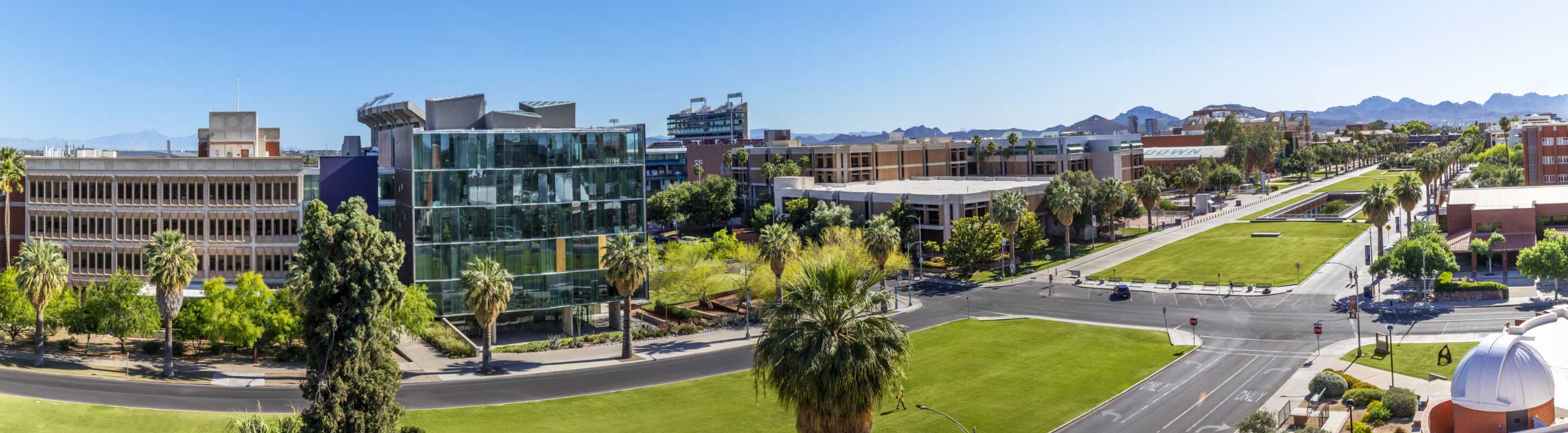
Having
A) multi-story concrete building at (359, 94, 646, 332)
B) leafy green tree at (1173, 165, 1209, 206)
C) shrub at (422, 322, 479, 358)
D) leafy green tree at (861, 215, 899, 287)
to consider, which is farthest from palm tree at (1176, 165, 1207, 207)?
shrub at (422, 322, 479, 358)

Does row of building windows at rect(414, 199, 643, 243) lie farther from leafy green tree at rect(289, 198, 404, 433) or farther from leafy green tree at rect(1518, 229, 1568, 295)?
leafy green tree at rect(1518, 229, 1568, 295)

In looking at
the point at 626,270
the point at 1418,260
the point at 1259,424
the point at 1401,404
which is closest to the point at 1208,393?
the point at 1401,404

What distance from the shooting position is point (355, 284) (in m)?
41.7

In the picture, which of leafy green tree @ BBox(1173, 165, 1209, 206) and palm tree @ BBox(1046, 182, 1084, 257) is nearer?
palm tree @ BBox(1046, 182, 1084, 257)

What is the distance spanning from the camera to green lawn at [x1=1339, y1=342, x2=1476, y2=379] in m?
64.4

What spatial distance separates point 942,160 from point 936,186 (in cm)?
3696

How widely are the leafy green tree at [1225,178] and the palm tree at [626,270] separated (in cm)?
13835

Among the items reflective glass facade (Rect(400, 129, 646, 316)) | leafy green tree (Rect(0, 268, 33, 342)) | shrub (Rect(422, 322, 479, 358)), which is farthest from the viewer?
reflective glass facade (Rect(400, 129, 646, 316))

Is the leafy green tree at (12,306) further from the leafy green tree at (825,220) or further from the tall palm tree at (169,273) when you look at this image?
the leafy green tree at (825,220)

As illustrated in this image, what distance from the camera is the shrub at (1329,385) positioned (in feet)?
194

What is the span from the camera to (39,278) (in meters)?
71.4

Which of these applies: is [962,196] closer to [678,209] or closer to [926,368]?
[678,209]

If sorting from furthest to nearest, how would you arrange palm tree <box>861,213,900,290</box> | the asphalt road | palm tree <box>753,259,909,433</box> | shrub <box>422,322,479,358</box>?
palm tree <box>861,213,900,290</box>
shrub <box>422,322,479,358</box>
the asphalt road
palm tree <box>753,259,909,433</box>

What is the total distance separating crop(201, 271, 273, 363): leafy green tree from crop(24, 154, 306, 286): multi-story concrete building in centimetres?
967
